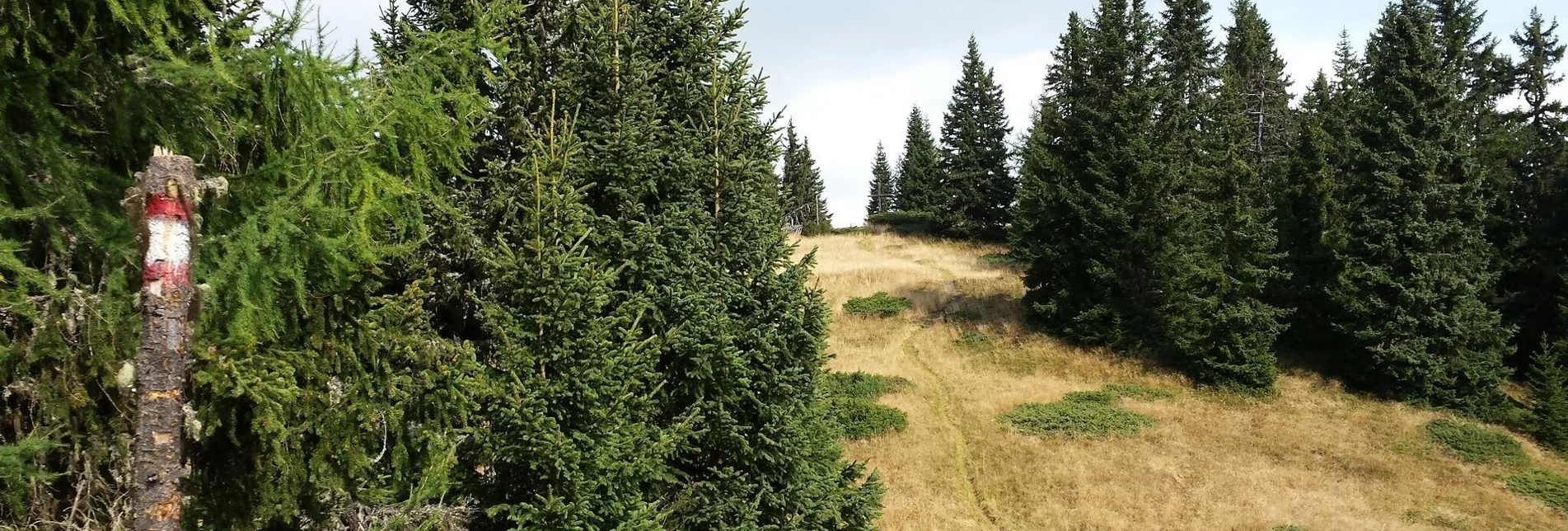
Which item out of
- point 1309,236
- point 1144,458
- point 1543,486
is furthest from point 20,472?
point 1309,236

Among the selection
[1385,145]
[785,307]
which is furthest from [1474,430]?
[785,307]

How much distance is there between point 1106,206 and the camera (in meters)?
32.1

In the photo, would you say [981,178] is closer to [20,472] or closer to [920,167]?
[920,167]

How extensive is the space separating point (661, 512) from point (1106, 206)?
91.0ft

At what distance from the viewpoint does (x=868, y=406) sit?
25156 mm

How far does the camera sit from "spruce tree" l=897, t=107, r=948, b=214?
213 ft

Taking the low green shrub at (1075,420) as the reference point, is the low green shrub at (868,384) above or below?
above

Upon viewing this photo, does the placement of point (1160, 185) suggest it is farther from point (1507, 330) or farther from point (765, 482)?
point (765, 482)

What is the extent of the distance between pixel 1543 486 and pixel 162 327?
3067cm

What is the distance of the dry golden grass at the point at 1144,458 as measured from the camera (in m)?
18.8

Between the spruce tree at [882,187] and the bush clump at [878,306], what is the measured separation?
67114 mm

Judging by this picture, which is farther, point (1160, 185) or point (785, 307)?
point (1160, 185)

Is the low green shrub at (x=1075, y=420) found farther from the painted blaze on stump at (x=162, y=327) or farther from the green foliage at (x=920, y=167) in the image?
the green foliage at (x=920, y=167)

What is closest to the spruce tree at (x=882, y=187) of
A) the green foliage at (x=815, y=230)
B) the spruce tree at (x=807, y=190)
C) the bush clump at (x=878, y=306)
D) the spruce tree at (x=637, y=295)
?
the spruce tree at (x=807, y=190)
